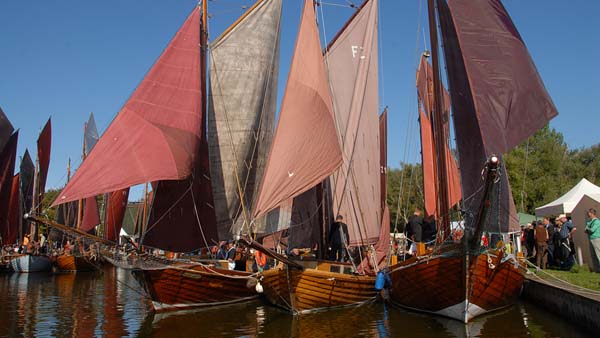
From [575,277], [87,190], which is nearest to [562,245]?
[575,277]

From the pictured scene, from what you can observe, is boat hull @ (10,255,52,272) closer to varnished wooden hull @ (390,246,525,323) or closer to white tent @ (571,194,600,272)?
varnished wooden hull @ (390,246,525,323)

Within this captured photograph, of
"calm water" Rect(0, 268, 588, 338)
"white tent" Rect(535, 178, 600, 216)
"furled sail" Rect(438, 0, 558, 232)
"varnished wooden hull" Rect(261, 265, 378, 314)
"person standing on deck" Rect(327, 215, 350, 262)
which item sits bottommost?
"calm water" Rect(0, 268, 588, 338)

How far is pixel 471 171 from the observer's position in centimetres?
1320

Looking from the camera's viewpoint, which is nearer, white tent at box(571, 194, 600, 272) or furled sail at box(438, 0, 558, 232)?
furled sail at box(438, 0, 558, 232)

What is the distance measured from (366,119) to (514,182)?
30863 millimetres

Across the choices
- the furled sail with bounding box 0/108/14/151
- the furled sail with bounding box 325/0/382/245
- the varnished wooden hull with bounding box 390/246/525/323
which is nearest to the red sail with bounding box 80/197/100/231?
the furled sail with bounding box 0/108/14/151

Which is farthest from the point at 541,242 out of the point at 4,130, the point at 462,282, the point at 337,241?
the point at 4,130

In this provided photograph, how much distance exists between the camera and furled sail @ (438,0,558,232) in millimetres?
11469

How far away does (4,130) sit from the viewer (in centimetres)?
3491

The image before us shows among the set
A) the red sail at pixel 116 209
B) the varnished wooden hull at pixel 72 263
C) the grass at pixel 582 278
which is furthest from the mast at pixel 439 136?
the varnished wooden hull at pixel 72 263

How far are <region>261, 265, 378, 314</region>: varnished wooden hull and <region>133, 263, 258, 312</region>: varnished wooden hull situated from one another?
3.94ft

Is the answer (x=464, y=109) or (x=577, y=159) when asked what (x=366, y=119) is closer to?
(x=464, y=109)

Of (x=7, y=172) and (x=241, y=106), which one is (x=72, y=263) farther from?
(x=241, y=106)

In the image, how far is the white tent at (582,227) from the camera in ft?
60.5
